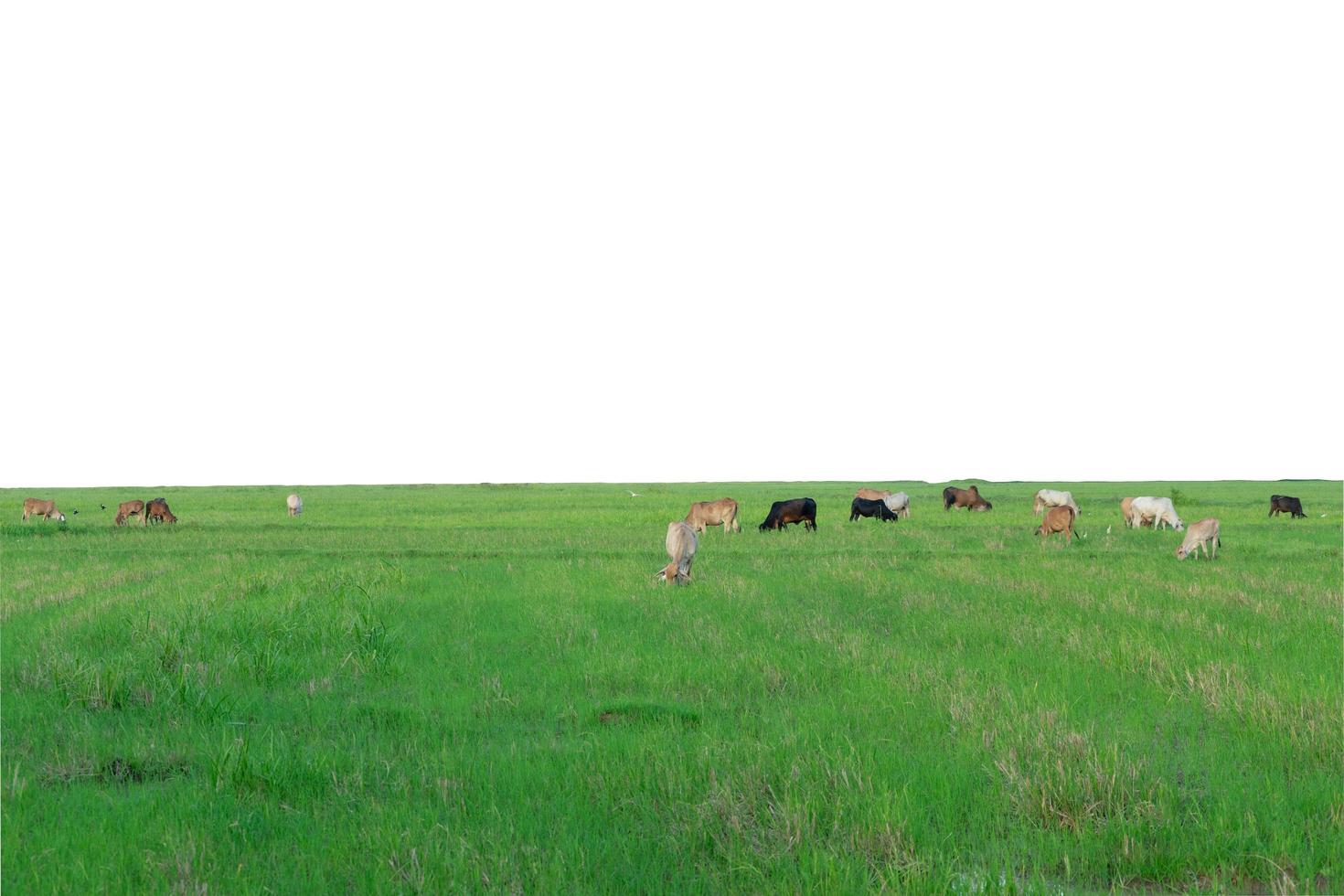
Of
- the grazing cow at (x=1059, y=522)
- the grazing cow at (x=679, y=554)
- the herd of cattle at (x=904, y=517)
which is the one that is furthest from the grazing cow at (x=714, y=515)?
the grazing cow at (x=679, y=554)

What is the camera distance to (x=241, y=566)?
65.2 ft

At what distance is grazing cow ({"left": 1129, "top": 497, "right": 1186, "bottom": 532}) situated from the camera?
3234 cm

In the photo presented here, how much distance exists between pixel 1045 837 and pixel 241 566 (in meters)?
18.9

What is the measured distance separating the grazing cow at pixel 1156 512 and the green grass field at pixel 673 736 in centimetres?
1741

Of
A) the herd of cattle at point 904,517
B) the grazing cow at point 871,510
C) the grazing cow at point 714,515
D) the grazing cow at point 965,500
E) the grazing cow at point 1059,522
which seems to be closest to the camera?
the herd of cattle at point 904,517

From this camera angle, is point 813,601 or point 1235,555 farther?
point 1235,555

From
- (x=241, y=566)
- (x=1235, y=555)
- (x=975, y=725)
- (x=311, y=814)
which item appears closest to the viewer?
(x=311, y=814)

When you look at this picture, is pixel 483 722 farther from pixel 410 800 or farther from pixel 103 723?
pixel 103 723

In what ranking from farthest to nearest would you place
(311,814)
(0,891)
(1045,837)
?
(311,814)
(1045,837)
(0,891)

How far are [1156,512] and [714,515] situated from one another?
16.4 meters

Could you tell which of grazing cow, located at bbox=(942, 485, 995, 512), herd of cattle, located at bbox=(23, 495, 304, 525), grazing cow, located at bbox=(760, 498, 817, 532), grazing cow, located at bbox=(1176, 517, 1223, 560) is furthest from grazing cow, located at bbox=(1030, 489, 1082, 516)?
herd of cattle, located at bbox=(23, 495, 304, 525)

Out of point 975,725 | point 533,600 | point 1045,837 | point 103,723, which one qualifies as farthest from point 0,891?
point 533,600

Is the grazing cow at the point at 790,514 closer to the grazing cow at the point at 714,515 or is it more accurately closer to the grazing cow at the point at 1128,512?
the grazing cow at the point at 714,515

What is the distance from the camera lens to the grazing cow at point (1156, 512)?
32.3 meters
